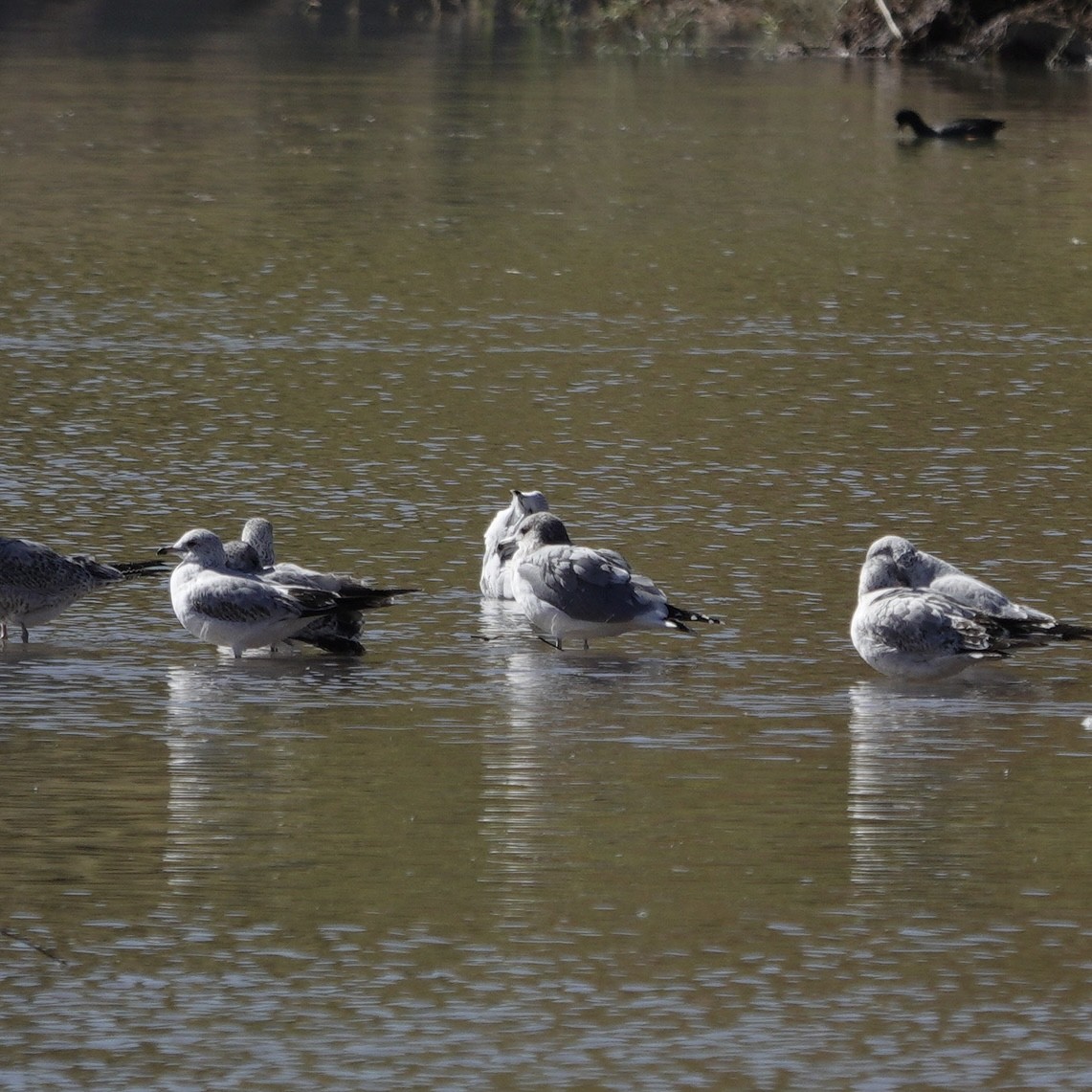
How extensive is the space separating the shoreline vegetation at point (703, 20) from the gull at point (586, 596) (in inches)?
1624

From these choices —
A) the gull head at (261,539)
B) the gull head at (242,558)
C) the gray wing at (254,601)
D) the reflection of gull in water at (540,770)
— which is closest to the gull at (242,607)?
the gray wing at (254,601)

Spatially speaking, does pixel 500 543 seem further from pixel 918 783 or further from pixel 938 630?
pixel 918 783

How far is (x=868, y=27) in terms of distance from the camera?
5119 cm

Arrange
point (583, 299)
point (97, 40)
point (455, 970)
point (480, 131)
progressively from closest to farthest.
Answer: point (455, 970) < point (583, 299) < point (480, 131) < point (97, 40)

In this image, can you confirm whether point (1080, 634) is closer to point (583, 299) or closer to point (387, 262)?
point (583, 299)

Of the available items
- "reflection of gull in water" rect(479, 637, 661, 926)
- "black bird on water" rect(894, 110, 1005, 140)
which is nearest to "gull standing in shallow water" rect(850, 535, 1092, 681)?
"reflection of gull in water" rect(479, 637, 661, 926)

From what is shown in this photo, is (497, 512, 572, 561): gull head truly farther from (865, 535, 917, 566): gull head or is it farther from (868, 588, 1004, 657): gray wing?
(868, 588, 1004, 657): gray wing

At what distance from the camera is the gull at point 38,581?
29.6 feet

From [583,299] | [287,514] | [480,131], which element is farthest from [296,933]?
[480,131]

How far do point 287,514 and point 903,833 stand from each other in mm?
4836

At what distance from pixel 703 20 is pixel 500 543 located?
52.7 metres

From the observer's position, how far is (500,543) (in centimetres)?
992

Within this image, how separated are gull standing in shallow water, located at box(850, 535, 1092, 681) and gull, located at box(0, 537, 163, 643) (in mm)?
2715

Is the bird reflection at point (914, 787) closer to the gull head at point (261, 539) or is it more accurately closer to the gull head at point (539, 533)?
the gull head at point (539, 533)
